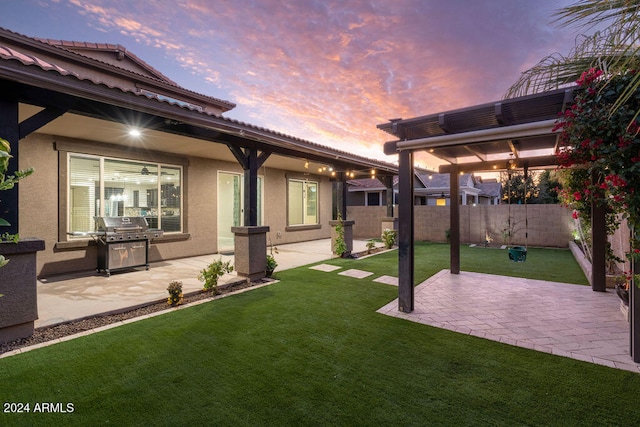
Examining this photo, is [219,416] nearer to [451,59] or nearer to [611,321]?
[611,321]

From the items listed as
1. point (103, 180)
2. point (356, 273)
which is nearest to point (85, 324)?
point (103, 180)

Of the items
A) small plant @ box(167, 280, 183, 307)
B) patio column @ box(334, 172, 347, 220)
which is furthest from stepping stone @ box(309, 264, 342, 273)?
small plant @ box(167, 280, 183, 307)

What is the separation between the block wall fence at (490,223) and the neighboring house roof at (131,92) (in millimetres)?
3432

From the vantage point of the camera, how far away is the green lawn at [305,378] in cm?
198

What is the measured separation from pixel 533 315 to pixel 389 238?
6.23 metres

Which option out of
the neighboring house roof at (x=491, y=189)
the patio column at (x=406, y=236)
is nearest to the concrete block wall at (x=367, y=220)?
the patio column at (x=406, y=236)

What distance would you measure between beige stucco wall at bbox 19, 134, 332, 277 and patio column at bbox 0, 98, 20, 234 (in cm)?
300

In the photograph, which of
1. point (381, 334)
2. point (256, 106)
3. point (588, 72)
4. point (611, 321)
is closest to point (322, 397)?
point (381, 334)

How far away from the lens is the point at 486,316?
153 inches

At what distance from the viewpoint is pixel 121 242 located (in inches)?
237

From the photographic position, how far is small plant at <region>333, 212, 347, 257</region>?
26.8 feet

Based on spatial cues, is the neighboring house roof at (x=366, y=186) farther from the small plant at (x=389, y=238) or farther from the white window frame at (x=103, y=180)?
the white window frame at (x=103, y=180)

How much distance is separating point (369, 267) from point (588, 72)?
208 inches

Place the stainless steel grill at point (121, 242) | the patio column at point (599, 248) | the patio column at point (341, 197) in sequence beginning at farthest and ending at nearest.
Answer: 1. the patio column at point (341, 197)
2. the stainless steel grill at point (121, 242)
3. the patio column at point (599, 248)
